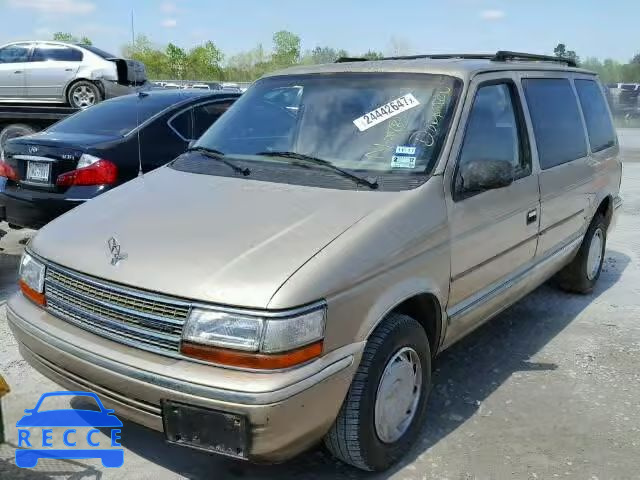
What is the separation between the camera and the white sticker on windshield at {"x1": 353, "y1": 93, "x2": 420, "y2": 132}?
11.4 feet

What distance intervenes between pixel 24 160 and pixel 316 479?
428cm

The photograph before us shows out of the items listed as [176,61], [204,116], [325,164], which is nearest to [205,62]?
[176,61]

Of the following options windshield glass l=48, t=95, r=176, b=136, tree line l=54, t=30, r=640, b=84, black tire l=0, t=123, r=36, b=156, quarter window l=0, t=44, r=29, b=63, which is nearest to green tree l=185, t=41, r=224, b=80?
tree line l=54, t=30, r=640, b=84

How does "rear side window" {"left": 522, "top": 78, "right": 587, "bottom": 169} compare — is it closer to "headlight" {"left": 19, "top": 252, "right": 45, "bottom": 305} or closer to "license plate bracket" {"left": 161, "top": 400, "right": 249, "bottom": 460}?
"license plate bracket" {"left": 161, "top": 400, "right": 249, "bottom": 460}

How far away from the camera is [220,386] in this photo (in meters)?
2.34

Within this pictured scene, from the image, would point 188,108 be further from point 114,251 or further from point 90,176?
point 114,251

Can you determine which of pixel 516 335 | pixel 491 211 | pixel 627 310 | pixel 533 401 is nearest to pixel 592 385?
pixel 533 401

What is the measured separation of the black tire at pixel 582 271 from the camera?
547 centimetres

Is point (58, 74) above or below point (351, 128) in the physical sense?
above

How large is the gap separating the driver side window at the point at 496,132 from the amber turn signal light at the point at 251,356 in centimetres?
138

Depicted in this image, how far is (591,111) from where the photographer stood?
5.38 m

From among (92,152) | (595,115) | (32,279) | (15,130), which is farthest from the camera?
(15,130)

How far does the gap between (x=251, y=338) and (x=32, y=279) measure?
1.31 m

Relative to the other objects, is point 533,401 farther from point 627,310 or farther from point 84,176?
point 84,176
